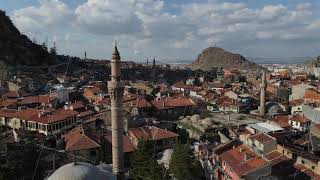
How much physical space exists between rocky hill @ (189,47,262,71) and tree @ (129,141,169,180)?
5576 inches

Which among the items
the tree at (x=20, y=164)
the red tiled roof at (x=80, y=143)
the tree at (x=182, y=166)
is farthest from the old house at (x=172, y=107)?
the tree at (x=20, y=164)

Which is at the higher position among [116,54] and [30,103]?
[116,54]

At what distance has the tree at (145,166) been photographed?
59.7ft

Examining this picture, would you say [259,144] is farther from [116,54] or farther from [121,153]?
[116,54]

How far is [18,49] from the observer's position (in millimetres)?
66375

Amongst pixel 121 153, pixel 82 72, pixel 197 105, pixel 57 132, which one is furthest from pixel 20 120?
pixel 82 72

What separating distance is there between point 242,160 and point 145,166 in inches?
224

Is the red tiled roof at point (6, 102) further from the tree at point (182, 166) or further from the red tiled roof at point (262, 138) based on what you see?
the red tiled roof at point (262, 138)

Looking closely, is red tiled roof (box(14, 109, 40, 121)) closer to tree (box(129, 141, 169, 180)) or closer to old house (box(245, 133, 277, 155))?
tree (box(129, 141, 169, 180))

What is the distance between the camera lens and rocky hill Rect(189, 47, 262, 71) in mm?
163750

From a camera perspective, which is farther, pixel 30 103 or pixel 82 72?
pixel 82 72

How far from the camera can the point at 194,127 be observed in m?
34.0

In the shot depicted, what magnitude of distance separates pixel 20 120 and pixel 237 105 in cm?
2570

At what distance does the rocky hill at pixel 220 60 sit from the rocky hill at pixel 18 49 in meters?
96.3
